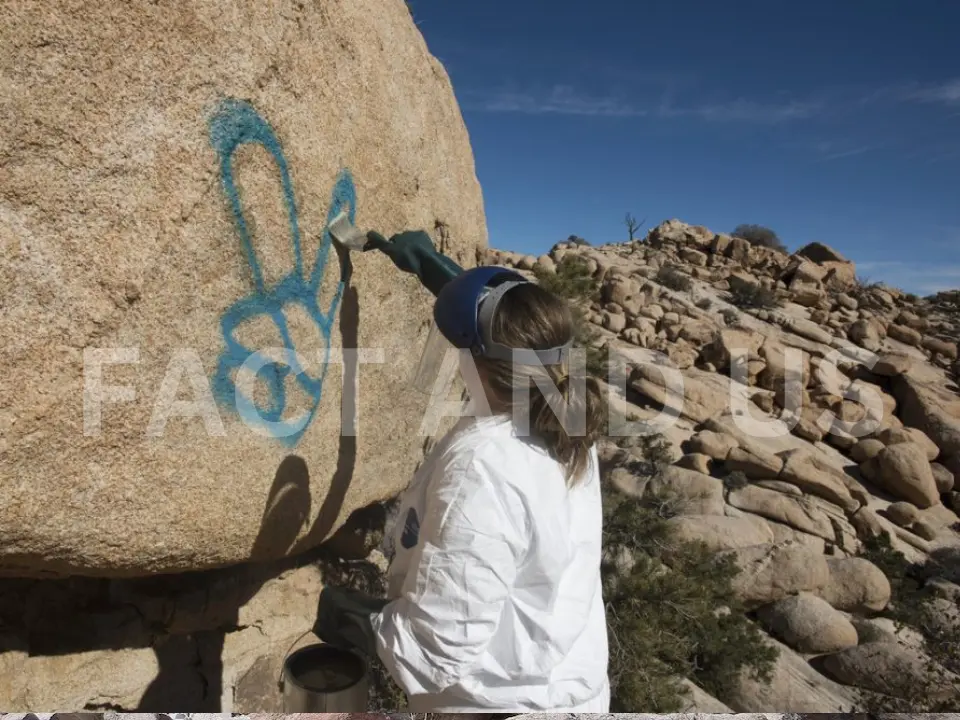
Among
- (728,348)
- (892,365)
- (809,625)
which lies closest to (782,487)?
(809,625)

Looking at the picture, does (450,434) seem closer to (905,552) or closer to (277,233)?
(277,233)

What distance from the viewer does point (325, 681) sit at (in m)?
1.91

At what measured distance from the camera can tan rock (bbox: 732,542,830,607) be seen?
6082mm

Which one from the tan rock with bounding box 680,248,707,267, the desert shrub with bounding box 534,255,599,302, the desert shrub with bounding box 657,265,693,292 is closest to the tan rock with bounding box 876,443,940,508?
the desert shrub with bounding box 534,255,599,302

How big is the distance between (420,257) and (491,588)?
1.36m

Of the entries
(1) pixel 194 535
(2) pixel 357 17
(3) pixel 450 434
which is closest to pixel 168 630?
(1) pixel 194 535

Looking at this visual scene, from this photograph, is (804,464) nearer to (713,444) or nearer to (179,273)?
(713,444)

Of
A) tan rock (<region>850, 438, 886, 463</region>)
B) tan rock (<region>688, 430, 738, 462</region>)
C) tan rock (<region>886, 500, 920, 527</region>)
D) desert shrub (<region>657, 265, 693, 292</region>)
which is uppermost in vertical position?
desert shrub (<region>657, 265, 693, 292</region>)

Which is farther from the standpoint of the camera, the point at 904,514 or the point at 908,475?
the point at 908,475

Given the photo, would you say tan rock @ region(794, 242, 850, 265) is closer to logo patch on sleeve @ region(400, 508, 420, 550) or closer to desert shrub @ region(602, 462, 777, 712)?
desert shrub @ region(602, 462, 777, 712)

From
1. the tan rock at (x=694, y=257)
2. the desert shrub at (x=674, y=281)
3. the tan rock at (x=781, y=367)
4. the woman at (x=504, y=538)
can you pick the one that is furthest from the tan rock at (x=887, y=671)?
the tan rock at (x=694, y=257)

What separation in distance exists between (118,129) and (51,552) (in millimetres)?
1044

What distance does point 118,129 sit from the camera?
66.7 inches

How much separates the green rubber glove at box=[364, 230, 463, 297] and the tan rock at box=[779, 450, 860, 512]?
704 cm
